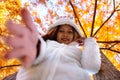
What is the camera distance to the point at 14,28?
0.94 meters

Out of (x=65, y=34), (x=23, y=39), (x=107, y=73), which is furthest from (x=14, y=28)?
(x=107, y=73)

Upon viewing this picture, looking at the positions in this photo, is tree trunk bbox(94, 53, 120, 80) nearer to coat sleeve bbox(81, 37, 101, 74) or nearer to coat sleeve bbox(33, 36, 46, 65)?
coat sleeve bbox(81, 37, 101, 74)

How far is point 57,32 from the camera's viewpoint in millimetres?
1942

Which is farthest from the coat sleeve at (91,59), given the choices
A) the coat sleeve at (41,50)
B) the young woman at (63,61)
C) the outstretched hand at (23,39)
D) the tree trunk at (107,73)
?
the tree trunk at (107,73)

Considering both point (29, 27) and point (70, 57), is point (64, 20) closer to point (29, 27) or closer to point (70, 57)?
point (70, 57)

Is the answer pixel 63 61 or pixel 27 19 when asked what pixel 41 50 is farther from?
pixel 27 19

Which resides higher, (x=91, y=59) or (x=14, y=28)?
(x=14, y=28)

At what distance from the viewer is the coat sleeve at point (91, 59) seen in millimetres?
1623

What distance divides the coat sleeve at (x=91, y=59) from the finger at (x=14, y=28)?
2.46 feet

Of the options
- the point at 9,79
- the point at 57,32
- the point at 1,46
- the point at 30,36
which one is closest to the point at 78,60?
the point at 57,32

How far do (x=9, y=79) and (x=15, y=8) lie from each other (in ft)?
8.57

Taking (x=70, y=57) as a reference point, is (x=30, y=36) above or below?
above

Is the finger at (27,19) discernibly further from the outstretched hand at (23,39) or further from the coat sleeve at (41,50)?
the coat sleeve at (41,50)

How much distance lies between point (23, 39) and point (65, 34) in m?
0.91
